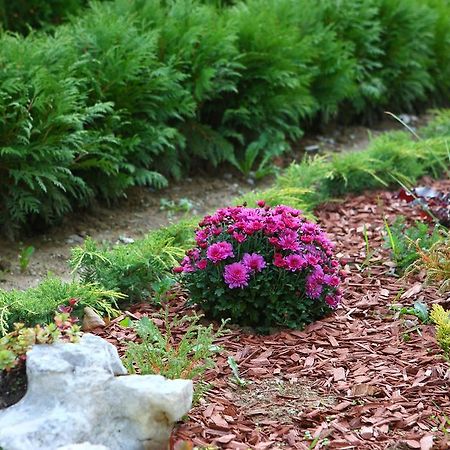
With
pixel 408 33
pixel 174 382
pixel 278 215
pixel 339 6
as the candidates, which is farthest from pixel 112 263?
pixel 408 33

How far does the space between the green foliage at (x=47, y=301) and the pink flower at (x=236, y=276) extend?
626 mm

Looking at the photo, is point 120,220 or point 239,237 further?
point 120,220

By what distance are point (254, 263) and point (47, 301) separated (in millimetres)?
1018

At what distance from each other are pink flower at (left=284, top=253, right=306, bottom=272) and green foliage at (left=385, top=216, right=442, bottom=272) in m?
0.88

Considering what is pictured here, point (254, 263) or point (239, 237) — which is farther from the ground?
point (239, 237)

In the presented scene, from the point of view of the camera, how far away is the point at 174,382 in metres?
3.04

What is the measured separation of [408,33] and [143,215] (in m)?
4.33

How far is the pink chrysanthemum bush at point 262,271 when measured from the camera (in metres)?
4.01

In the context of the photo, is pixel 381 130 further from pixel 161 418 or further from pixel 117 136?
pixel 161 418

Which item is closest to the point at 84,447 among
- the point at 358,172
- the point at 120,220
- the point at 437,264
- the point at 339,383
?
the point at 339,383

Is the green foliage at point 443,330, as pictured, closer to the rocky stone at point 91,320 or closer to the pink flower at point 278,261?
the pink flower at point 278,261

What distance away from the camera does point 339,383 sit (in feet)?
12.0

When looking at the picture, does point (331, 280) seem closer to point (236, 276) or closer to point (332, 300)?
point (332, 300)

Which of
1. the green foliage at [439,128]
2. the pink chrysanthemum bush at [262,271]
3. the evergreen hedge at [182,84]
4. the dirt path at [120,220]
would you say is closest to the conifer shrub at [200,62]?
the evergreen hedge at [182,84]
